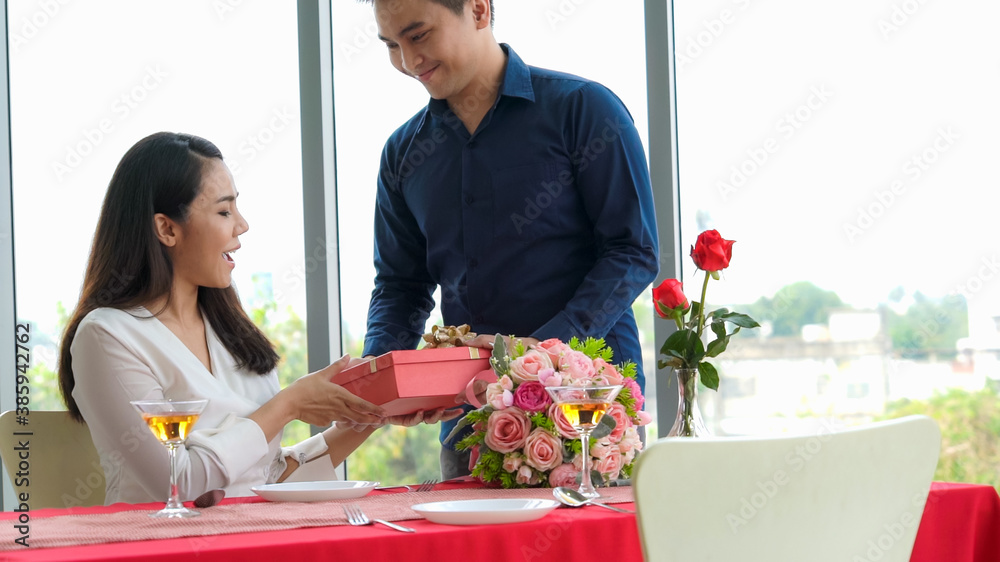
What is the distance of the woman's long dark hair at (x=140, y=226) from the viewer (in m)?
1.92

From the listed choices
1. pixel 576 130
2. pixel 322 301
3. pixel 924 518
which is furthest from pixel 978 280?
pixel 322 301

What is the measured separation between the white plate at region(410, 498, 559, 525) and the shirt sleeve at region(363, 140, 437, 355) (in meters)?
1.11

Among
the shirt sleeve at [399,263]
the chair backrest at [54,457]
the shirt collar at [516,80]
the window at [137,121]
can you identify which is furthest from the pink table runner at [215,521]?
the window at [137,121]

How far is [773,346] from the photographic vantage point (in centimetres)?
272

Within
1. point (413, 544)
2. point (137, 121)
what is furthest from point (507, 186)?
point (137, 121)

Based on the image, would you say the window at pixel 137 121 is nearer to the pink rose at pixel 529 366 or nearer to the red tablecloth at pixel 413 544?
the pink rose at pixel 529 366

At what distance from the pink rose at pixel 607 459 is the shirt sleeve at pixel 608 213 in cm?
41

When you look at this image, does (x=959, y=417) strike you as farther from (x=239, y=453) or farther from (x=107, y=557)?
(x=107, y=557)

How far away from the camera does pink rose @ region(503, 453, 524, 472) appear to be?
1475 millimetres

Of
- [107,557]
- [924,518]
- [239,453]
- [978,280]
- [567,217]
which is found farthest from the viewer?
[978,280]

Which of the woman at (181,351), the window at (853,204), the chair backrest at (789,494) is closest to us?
the chair backrest at (789,494)

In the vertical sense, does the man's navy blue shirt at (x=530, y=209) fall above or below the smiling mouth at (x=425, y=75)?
below

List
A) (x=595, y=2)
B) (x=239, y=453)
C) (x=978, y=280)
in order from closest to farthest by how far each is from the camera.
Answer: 1. (x=239, y=453)
2. (x=978, y=280)
3. (x=595, y=2)

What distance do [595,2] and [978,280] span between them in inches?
55.4
